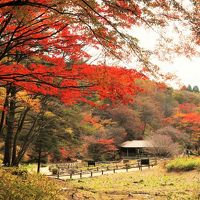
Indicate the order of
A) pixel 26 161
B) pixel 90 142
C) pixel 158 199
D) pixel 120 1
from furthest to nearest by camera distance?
pixel 90 142
pixel 26 161
pixel 158 199
pixel 120 1

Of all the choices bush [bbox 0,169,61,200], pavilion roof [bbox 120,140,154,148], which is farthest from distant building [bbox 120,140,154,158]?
bush [bbox 0,169,61,200]

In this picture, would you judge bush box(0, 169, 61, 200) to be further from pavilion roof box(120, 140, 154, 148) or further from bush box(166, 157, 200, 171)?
pavilion roof box(120, 140, 154, 148)

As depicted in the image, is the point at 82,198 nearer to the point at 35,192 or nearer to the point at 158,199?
the point at 35,192

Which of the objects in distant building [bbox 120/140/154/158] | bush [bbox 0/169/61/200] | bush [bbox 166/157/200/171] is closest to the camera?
bush [bbox 0/169/61/200]

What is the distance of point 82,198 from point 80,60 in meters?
7.24

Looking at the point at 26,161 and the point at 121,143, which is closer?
the point at 26,161

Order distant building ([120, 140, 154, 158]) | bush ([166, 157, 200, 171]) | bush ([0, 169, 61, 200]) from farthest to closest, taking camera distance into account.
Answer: distant building ([120, 140, 154, 158]), bush ([166, 157, 200, 171]), bush ([0, 169, 61, 200])

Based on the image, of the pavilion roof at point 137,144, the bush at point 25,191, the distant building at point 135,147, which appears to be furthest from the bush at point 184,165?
the pavilion roof at point 137,144

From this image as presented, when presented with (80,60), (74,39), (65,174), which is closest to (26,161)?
(65,174)

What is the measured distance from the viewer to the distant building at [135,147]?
47344 millimetres

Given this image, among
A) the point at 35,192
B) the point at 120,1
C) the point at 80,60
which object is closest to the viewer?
the point at 120,1

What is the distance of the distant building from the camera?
4734 centimetres

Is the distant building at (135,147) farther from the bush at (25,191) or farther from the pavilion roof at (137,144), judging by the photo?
the bush at (25,191)

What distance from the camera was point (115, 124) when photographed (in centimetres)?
4988
